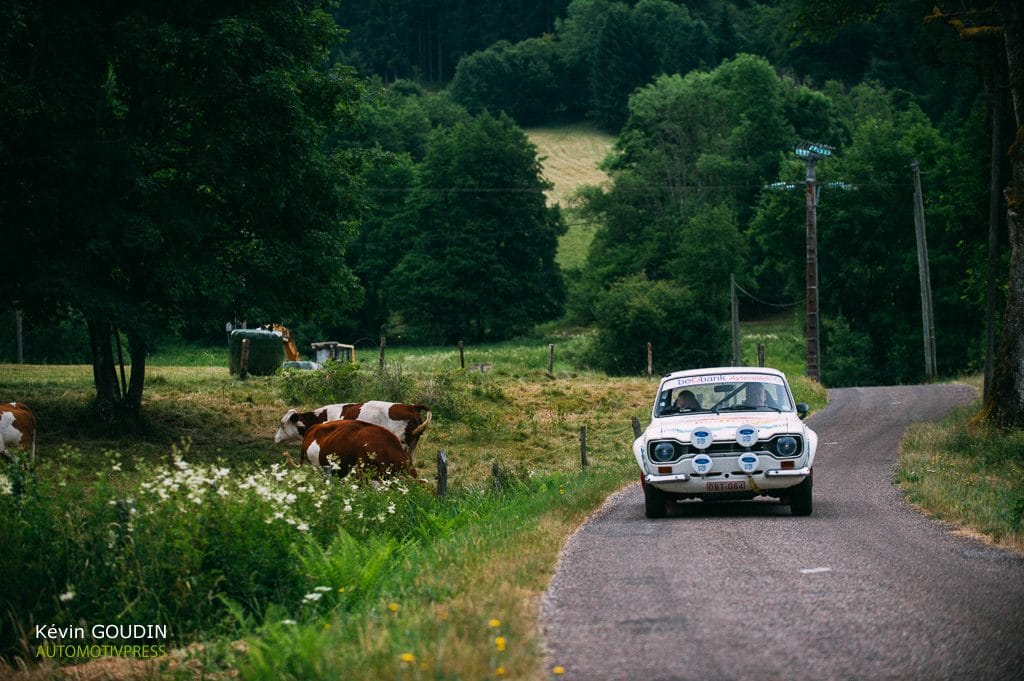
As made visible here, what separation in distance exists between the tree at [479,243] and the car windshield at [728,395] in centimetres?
7424

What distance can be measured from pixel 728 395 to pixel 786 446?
6.33ft

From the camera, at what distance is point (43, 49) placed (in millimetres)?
27031

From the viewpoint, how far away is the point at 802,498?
14773 millimetres

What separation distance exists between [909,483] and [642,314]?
5724cm

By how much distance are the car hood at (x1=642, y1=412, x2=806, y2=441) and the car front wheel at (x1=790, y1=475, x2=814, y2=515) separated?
0.64 metres

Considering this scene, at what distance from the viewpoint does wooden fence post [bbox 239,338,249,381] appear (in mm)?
40991

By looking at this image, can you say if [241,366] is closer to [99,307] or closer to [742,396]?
[99,307]

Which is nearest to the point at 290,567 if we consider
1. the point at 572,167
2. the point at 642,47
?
the point at 572,167

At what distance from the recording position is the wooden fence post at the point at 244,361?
41.0 meters

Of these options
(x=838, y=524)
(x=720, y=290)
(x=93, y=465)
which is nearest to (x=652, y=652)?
(x=838, y=524)

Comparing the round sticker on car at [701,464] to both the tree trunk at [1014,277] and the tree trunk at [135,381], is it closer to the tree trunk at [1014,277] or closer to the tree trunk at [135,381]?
the tree trunk at [1014,277]

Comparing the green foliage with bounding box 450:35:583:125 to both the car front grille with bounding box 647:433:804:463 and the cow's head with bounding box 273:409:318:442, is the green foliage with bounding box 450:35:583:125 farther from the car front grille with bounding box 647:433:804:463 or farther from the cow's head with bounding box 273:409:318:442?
the car front grille with bounding box 647:433:804:463

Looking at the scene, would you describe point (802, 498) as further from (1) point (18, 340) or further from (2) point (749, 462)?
(1) point (18, 340)

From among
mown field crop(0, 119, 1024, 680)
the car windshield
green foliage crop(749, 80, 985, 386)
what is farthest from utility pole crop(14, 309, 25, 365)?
the car windshield
